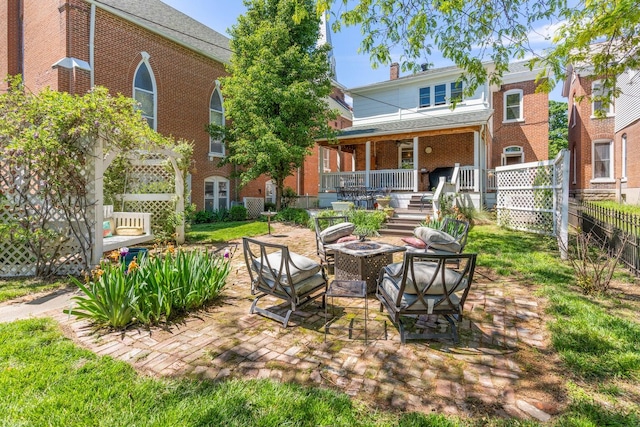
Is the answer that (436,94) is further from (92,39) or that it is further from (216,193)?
(92,39)

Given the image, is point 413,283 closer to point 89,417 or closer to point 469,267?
point 469,267

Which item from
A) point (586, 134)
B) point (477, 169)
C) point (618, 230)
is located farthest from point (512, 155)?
point (618, 230)

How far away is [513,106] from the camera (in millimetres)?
18828

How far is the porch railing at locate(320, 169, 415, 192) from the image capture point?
596 inches

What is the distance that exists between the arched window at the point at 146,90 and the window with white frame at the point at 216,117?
10.2 feet

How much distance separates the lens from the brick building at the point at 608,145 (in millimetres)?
15117

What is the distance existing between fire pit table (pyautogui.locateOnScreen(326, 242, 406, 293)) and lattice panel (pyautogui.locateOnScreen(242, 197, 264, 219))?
1312cm

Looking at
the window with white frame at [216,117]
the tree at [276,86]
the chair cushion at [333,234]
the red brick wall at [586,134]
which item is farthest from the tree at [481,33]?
the red brick wall at [586,134]

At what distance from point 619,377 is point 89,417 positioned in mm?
4177

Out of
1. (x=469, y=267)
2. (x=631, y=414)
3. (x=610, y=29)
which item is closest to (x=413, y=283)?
(x=469, y=267)

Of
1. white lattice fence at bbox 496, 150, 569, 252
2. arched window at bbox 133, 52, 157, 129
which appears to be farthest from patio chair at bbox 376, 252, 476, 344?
arched window at bbox 133, 52, 157, 129

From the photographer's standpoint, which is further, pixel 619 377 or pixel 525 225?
pixel 525 225

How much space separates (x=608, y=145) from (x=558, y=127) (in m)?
30.4

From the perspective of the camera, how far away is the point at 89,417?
2.24 meters
